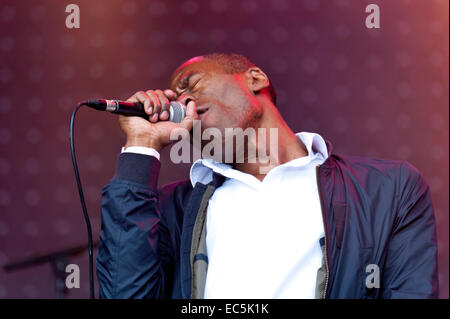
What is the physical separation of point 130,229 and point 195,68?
70cm

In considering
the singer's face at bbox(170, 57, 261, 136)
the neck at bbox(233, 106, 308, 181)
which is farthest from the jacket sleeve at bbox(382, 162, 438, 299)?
the singer's face at bbox(170, 57, 261, 136)

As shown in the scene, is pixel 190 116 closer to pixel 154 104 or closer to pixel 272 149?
pixel 154 104

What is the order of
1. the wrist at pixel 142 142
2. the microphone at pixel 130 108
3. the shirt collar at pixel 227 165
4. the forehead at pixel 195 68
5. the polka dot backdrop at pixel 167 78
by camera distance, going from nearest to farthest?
1. the microphone at pixel 130 108
2. the wrist at pixel 142 142
3. the shirt collar at pixel 227 165
4. the forehead at pixel 195 68
5. the polka dot backdrop at pixel 167 78

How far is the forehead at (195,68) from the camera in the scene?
184 cm

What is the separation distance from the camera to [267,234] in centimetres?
154

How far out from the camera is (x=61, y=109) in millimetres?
2564

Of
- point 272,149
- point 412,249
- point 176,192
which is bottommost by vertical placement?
point 412,249

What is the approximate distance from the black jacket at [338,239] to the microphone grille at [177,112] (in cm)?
19

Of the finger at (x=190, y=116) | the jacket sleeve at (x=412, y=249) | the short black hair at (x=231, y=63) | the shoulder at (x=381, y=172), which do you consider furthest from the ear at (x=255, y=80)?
the jacket sleeve at (x=412, y=249)

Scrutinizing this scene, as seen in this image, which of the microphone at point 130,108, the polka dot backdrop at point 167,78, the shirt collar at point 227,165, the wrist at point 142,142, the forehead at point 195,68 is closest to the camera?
the microphone at point 130,108

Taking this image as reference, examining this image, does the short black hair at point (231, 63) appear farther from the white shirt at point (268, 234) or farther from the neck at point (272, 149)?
the white shirt at point (268, 234)

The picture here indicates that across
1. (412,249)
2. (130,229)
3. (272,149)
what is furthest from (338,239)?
(130,229)

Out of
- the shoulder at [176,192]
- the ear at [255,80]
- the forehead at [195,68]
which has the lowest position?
the shoulder at [176,192]

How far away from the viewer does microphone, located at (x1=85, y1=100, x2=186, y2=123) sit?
137 centimetres
